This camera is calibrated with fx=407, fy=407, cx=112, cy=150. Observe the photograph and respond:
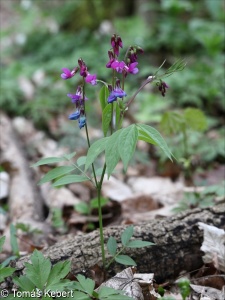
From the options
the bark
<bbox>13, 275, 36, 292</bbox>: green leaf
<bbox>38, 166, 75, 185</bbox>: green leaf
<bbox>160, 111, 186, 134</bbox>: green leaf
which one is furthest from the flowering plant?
<bbox>160, 111, 186, 134</bbox>: green leaf

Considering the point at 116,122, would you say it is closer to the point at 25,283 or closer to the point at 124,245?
the point at 124,245

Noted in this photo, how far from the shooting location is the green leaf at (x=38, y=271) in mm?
1494

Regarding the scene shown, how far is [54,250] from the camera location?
1.95 meters

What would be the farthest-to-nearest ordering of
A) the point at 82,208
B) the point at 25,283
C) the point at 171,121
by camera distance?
the point at 171,121, the point at 82,208, the point at 25,283

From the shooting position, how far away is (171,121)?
9.74 feet

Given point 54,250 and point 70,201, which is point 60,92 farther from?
point 54,250

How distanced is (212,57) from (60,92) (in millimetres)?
1994

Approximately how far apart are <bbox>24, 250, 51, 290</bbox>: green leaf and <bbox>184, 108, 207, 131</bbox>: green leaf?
1.80 meters

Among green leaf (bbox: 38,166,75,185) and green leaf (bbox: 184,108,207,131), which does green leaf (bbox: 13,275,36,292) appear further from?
green leaf (bbox: 184,108,207,131)

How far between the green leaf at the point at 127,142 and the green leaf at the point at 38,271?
1.69ft

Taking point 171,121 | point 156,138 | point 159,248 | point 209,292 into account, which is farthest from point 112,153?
point 171,121

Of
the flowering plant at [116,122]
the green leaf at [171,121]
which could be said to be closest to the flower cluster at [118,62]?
the flowering plant at [116,122]

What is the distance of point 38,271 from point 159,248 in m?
0.71

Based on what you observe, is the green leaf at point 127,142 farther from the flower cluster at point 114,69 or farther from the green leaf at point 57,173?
the green leaf at point 57,173
